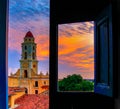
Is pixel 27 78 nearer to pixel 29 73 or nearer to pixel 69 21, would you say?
pixel 29 73

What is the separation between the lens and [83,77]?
286 cm

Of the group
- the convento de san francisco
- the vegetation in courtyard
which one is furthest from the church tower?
the vegetation in courtyard

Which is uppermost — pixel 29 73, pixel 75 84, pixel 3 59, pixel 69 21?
pixel 69 21

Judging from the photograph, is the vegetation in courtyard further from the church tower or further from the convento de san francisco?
the church tower

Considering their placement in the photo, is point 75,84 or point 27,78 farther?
point 27,78

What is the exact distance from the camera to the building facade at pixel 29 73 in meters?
2.99

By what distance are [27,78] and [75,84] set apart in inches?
23.6

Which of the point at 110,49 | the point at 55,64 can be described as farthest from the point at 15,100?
the point at 110,49

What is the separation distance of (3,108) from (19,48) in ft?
2.43

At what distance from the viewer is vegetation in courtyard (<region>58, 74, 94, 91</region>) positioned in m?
2.86

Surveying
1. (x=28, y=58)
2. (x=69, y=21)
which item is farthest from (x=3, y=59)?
(x=69, y=21)

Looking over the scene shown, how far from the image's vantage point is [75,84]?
289 cm

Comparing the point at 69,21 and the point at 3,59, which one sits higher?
the point at 69,21

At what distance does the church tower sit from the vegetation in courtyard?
389mm
